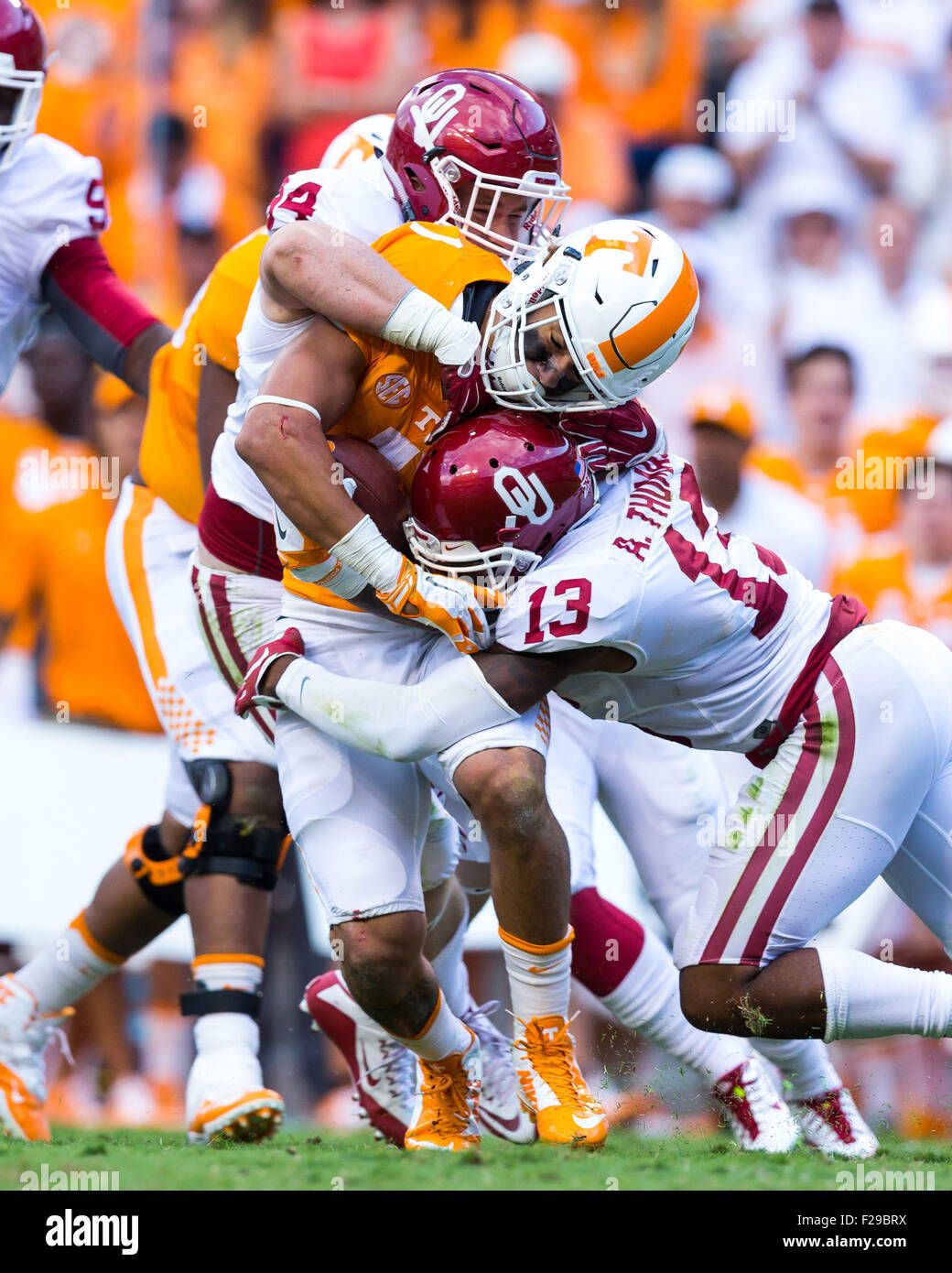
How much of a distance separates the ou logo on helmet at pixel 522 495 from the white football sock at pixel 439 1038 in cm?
93

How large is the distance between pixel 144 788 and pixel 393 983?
2451 mm

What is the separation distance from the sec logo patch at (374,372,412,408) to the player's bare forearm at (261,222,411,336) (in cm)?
11

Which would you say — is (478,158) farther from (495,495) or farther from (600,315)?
(495,495)

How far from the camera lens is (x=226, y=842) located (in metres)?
4.01

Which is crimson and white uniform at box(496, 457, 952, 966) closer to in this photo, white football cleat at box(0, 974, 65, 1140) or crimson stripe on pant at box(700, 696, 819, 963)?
crimson stripe on pant at box(700, 696, 819, 963)

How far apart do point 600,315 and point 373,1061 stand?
176cm

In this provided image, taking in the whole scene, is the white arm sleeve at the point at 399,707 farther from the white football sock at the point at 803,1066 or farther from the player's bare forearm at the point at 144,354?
the player's bare forearm at the point at 144,354

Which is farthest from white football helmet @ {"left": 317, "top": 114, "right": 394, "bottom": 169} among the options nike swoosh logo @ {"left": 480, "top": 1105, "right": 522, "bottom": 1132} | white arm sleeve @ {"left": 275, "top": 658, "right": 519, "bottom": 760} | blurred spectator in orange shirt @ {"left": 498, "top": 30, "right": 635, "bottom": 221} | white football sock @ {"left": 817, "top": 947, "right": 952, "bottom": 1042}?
blurred spectator in orange shirt @ {"left": 498, "top": 30, "right": 635, "bottom": 221}

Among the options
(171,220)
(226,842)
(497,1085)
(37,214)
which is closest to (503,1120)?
(497,1085)

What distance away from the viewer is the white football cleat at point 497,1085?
4035 millimetres

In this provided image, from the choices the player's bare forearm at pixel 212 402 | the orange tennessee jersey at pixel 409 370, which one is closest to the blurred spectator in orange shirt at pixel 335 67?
the player's bare forearm at pixel 212 402

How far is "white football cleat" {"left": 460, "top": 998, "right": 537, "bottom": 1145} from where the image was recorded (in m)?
4.04

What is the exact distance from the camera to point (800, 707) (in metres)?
3.34

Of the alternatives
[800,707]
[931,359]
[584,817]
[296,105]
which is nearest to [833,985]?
[800,707]
